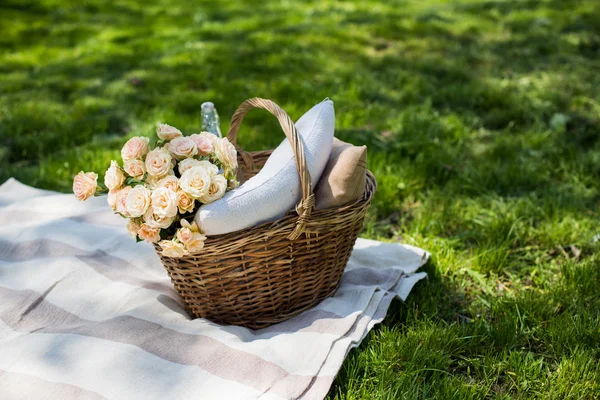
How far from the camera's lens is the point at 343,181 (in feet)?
7.37

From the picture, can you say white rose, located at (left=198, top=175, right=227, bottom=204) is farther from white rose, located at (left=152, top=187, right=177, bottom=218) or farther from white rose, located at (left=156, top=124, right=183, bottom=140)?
white rose, located at (left=156, top=124, right=183, bottom=140)

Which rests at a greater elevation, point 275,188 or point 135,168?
point 135,168

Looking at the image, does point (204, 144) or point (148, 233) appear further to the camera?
point (204, 144)

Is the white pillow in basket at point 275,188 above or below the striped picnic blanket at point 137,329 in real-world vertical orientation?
above

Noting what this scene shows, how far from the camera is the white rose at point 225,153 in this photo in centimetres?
221

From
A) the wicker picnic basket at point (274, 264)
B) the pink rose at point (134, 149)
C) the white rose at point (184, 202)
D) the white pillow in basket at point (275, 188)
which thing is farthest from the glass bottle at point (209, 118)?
the white rose at point (184, 202)

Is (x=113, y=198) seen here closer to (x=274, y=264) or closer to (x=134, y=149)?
(x=134, y=149)

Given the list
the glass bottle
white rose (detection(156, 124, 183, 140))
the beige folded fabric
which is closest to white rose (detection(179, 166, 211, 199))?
white rose (detection(156, 124, 183, 140))

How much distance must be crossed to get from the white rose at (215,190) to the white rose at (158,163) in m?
0.16

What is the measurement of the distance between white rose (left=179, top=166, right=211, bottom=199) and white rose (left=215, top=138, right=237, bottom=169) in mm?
160

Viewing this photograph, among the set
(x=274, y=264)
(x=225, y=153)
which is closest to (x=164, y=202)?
(x=225, y=153)

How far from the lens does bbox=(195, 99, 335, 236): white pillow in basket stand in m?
2.08

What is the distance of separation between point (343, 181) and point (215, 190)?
1.57ft

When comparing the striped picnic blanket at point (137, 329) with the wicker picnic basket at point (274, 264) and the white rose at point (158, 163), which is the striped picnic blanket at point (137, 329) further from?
the white rose at point (158, 163)
